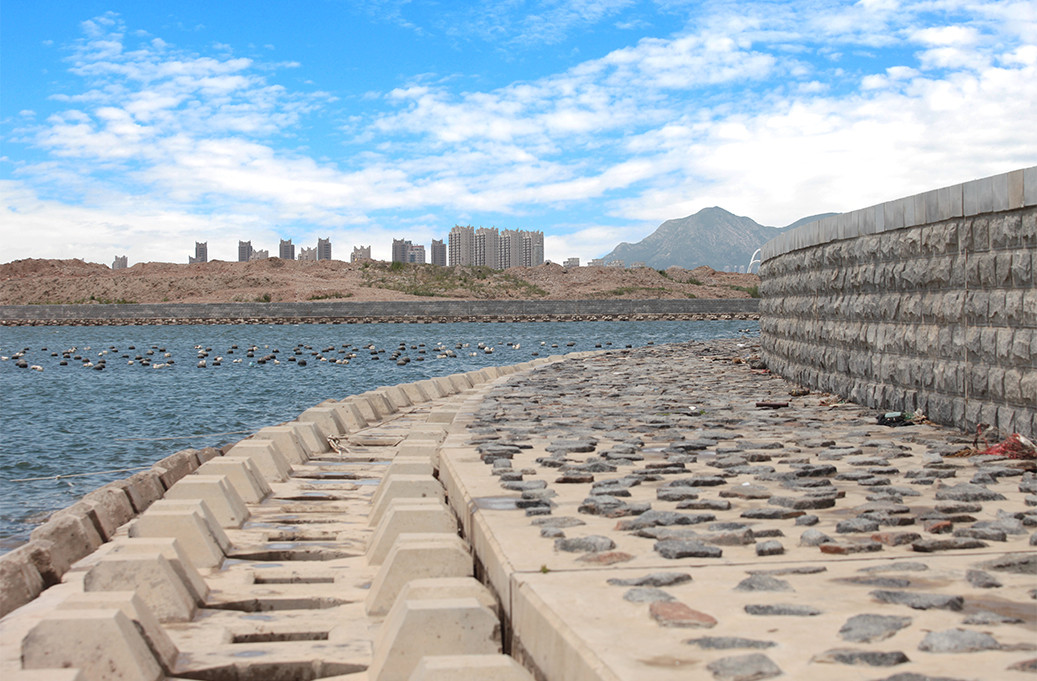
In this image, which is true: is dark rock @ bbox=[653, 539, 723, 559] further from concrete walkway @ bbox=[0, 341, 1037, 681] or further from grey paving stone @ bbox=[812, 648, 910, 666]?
grey paving stone @ bbox=[812, 648, 910, 666]

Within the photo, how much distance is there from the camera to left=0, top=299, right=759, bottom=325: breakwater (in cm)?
9056

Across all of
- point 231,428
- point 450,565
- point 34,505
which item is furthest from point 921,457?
point 231,428

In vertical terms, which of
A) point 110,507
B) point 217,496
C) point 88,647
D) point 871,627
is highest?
point 871,627

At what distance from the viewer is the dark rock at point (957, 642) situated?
3.21m

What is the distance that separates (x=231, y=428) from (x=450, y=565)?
55.1 feet

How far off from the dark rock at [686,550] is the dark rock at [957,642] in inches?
51.7

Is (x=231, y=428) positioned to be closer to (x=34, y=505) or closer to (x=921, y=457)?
(x=34, y=505)

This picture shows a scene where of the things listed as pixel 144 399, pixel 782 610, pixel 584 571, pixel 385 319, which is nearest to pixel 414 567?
pixel 584 571

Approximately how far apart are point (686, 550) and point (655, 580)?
0.50m

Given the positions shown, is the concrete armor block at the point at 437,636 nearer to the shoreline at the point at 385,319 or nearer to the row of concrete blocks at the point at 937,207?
the row of concrete blocks at the point at 937,207

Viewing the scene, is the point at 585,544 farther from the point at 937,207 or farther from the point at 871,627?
the point at 937,207

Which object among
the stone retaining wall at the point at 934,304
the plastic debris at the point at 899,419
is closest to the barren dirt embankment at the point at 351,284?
the stone retaining wall at the point at 934,304

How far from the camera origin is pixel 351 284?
10869 cm

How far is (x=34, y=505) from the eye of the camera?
38.3ft
